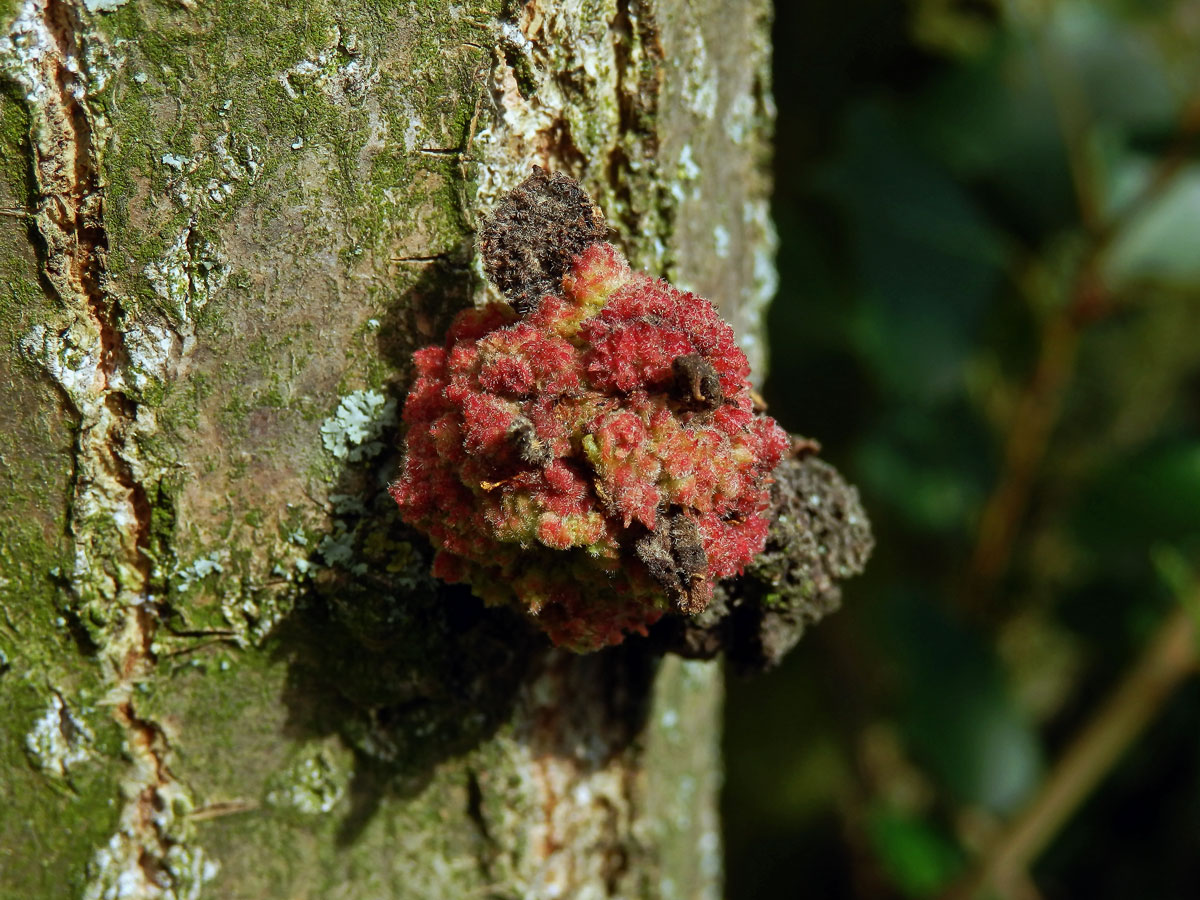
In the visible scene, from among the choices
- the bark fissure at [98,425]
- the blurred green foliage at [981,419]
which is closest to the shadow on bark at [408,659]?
the bark fissure at [98,425]

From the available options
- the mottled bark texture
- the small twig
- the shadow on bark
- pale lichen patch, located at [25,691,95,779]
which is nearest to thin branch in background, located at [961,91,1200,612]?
the mottled bark texture

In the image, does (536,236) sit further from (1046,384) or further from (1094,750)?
(1094,750)

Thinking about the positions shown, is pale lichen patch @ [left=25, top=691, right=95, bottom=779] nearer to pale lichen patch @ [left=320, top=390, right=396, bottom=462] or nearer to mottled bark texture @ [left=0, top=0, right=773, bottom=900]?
mottled bark texture @ [left=0, top=0, right=773, bottom=900]

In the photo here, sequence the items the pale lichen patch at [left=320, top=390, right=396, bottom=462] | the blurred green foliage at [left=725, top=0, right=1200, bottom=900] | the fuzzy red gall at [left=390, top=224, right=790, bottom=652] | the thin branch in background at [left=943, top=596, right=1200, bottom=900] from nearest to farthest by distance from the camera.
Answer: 1. the fuzzy red gall at [left=390, top=224, right=790, bottom=652]
2. the pale lichen patch at [left=320, top=390, right=396, bottom=462]
3. the blurred green foliage at [left=725, top=0, right=1200, bottom=900]
4. the thin branch in background at [left=943, top=596, right=1200, bottom=900]

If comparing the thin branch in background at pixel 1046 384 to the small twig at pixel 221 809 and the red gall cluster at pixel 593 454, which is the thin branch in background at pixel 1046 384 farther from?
the small twig at pixel 221 809

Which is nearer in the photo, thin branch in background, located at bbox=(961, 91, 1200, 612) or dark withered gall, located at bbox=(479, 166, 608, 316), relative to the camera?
dark withered gall, located at bbox=(479, 166, 608, 316)

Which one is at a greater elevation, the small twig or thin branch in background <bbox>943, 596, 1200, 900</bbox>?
the small twig

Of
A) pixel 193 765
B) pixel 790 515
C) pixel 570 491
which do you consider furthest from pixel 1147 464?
pixel 193 765

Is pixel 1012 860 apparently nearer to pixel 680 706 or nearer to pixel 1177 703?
pixel 1177 703
